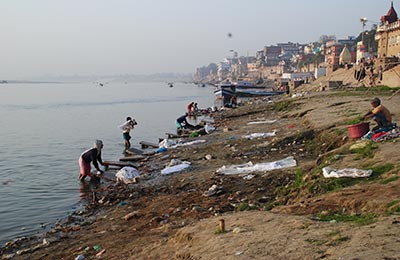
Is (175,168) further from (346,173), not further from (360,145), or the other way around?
(346,173)

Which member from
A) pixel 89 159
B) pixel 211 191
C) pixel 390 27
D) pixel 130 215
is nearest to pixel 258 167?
pixel 211 191

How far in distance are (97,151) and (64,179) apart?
2.24 meters

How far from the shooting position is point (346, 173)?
7.12m

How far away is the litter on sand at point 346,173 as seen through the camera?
6.96 meters

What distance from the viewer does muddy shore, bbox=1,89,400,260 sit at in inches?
175

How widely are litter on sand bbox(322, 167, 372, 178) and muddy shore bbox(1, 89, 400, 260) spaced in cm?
13

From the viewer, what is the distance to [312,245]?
4230mm

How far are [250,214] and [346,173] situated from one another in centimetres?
216

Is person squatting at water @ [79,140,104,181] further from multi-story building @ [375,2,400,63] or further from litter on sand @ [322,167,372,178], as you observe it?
multi-story building @ [375,2,400,63]

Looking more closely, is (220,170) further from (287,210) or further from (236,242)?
(236,242)

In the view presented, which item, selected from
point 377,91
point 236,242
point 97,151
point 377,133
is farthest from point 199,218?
point 377,91

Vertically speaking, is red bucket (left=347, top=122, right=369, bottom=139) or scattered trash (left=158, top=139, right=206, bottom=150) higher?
red bucket (left=347, top=122, right=369, bottom=139)

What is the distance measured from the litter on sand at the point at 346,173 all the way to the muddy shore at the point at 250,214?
13 cm

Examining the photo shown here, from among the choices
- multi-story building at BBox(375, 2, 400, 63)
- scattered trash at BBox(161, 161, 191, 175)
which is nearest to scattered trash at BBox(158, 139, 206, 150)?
scattered trash at BBox(161, 161, 191, 175)
